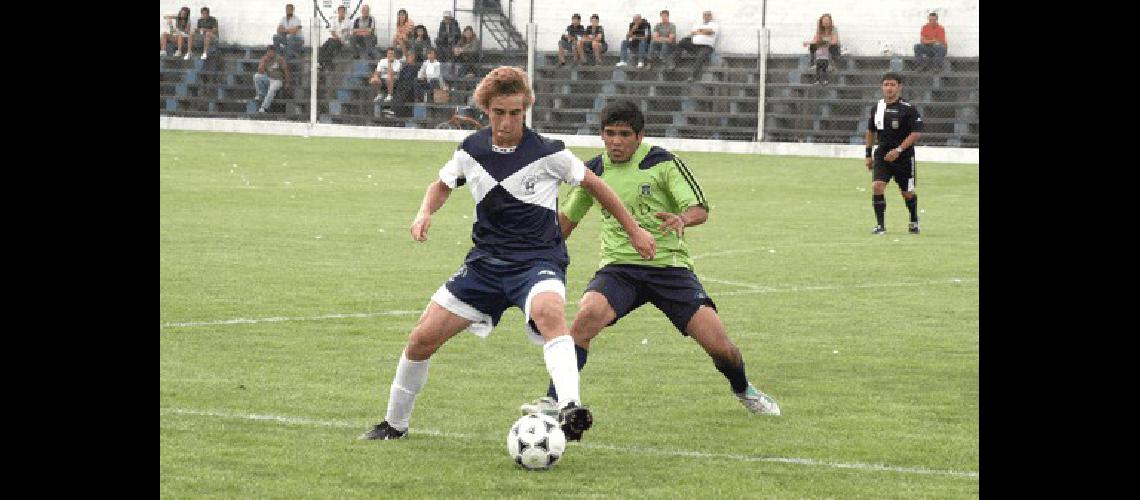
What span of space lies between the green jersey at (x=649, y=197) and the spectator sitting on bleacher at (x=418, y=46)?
29.1 metres

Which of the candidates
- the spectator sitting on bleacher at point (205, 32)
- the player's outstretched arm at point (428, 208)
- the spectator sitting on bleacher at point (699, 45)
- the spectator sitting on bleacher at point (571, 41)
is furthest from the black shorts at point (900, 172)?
the spectator sitting on bleacher at point (205, 32)

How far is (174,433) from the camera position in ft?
27.9

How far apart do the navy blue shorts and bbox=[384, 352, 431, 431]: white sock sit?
305 millimetres

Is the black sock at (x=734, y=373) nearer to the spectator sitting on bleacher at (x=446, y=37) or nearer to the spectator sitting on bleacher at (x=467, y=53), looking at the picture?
the spectator sitting on bleacher at (x=467, y=53)

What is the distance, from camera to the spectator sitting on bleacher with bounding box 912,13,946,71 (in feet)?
114

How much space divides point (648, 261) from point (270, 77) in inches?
1227

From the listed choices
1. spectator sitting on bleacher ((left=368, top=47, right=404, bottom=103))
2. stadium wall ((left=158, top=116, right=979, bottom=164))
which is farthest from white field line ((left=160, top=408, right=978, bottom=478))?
spectator sitting on bleacher ((left=368, top=47, right=404, bottom=103))

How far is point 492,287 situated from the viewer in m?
8.33

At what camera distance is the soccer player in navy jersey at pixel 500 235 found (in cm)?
831

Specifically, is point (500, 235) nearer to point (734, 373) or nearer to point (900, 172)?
point (734, 373)
